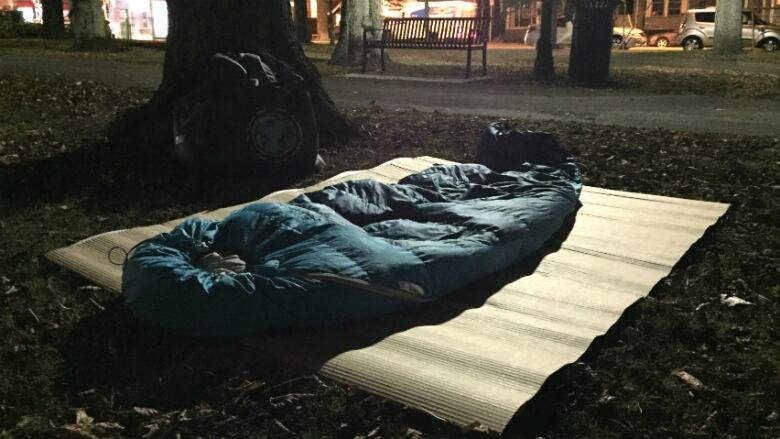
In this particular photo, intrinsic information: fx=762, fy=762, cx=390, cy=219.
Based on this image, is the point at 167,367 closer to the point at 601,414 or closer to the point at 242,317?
the point at 242,317

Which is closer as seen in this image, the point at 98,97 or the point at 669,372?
the point at 669,372

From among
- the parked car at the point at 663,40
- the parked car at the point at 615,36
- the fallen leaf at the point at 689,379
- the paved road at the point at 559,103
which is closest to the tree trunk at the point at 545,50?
the paved road at the point at 559,103

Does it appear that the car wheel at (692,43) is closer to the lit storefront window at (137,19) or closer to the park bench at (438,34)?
the park bench at (438,34)

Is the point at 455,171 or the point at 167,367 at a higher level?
the point at 455,171

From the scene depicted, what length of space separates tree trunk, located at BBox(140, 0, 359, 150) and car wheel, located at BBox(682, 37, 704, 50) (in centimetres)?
2756

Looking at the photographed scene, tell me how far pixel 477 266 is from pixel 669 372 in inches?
36.9

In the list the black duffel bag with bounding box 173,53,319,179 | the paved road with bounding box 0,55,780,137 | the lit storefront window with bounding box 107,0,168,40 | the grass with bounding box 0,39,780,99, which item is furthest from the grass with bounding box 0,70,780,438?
the lit storefront window with bounding box 107,0,168,40

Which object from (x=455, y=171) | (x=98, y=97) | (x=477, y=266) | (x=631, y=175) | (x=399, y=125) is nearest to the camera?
(x=477, y=266)

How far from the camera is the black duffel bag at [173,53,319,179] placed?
5.25 m

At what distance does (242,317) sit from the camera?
9.09 feet

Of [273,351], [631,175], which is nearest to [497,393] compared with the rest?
[273,351]

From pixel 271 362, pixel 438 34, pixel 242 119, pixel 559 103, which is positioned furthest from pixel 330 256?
pixel 438 34

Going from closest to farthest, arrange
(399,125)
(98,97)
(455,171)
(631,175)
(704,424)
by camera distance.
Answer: (704,424) → (455,171) → (631,175) → (399,125) → (98,97)

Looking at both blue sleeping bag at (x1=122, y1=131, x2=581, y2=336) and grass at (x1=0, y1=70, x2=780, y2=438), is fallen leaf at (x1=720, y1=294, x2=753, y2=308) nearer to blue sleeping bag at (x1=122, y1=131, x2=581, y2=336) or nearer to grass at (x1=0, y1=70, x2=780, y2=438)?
grass at (x1=0, y1=70, x2=780, y2=438)
